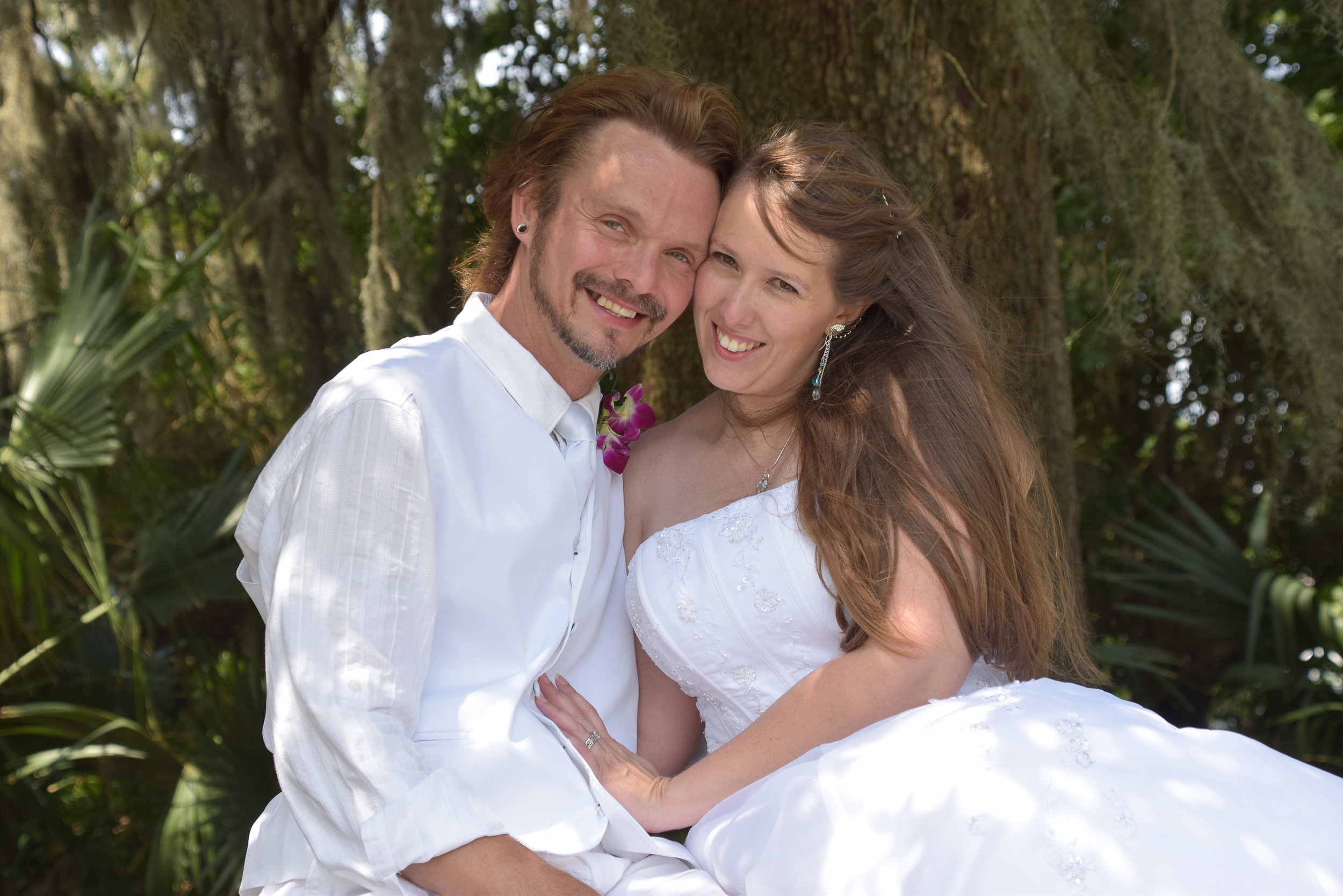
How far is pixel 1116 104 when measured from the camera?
3061mm

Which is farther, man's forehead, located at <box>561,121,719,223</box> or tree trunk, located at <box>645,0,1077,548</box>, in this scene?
tree trunk, located at <box>645,0,1077,548</box>

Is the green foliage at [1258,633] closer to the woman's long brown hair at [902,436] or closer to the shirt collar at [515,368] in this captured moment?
the woman's long brown hair at [902,436]

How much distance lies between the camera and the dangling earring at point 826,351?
89.7 inches

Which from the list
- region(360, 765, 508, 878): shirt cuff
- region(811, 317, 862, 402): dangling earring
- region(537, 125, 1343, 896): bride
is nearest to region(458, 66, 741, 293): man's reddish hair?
region(537, 125, 1343, 896): bride

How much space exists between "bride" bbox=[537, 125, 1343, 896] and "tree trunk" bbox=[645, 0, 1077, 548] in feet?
1.41

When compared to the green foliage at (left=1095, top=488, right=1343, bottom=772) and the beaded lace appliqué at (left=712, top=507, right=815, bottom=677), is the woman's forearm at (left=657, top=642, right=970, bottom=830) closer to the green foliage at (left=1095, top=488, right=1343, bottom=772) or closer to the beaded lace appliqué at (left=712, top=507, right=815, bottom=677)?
the beaded lace appliqué at (left=712, top=507, right=815, bottom=677)

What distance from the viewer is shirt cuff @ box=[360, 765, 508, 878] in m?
1.61

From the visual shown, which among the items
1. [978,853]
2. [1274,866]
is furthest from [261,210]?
[1274,866]

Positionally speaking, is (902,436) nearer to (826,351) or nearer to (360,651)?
(826,351)

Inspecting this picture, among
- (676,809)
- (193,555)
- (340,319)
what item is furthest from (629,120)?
(340,319)

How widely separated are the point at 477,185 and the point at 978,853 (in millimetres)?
4100

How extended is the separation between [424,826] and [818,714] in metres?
0.75

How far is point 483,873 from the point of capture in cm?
167

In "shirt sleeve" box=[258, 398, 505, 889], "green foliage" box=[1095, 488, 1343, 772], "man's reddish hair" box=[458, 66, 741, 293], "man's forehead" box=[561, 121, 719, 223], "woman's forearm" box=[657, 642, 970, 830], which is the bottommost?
"green foliage" box=[1095, 488, 1343, 772]
